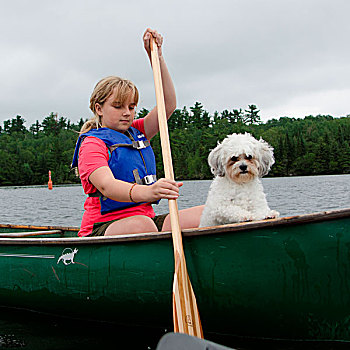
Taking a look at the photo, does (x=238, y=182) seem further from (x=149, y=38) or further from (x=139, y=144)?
(x=149, y=38)

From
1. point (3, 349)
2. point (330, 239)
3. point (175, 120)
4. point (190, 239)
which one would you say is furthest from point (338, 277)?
point (175, 120)

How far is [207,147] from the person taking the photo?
7756 cm

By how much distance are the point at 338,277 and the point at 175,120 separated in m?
91.6

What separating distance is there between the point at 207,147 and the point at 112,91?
74.7 metres

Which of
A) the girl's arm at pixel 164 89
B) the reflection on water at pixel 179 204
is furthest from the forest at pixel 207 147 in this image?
the girl's arm at pixel 164 89

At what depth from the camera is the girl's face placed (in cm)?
333

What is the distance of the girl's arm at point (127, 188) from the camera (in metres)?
2.66

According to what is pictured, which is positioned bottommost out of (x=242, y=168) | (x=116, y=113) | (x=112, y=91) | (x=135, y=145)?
(x=242, y=168)

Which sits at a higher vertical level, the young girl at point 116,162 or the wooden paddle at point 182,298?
the young girl at point 116,162

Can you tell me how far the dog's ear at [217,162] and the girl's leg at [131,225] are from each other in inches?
25.0

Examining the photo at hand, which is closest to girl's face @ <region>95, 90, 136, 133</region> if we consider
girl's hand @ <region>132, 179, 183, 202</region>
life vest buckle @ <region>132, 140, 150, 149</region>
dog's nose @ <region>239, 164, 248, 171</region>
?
life vest buckle @ <region>132, 140, 150, 149</region>

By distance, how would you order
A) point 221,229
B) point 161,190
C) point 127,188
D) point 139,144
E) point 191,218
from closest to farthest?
1. point 161,190
2. point 221,229
3. point 127,188
4. point 139,144
5. point 191,218

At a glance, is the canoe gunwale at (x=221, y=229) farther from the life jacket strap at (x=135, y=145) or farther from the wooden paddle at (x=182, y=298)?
the life jacket strap at (x=135, y=145)

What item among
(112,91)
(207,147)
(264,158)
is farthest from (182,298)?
(207,147)
